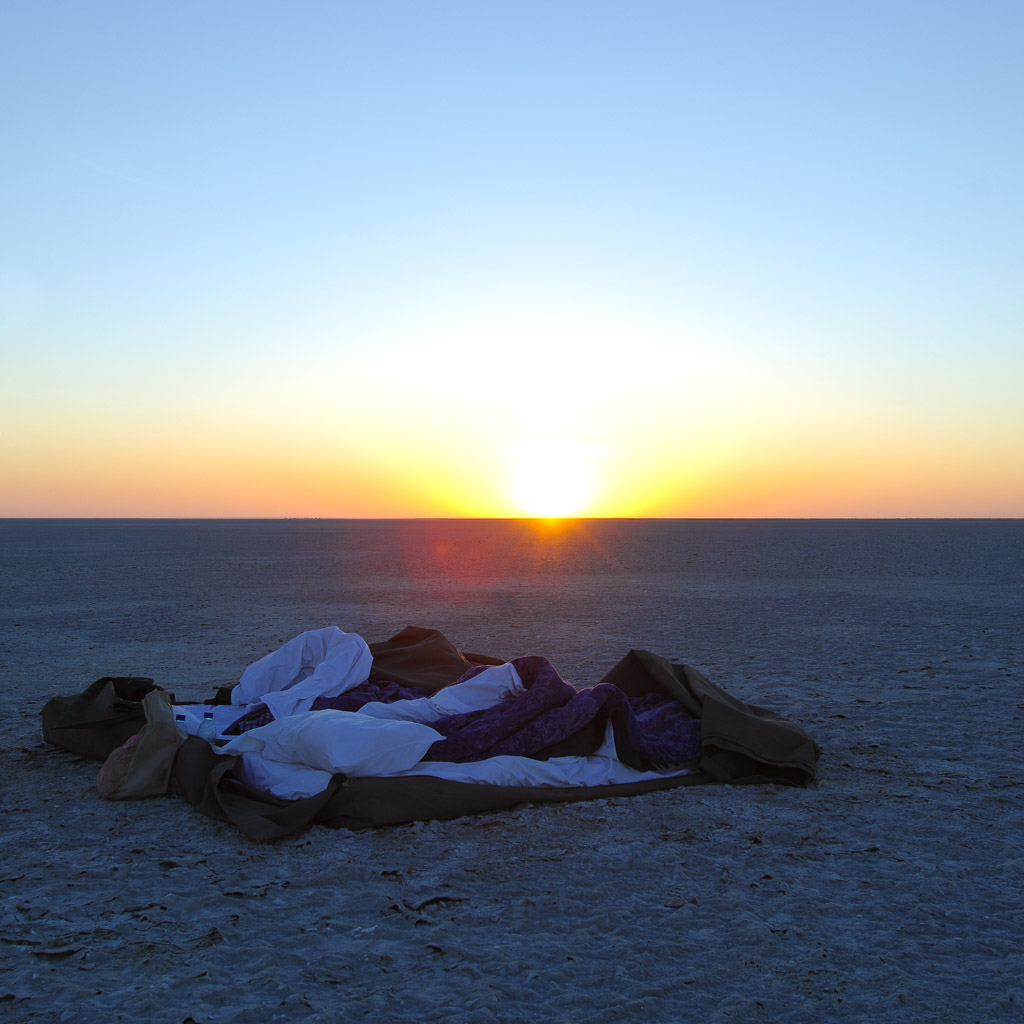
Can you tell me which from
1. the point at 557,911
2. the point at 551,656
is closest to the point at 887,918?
the point at 557,911

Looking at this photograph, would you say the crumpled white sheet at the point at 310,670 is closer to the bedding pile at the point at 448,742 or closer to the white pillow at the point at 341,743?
the bedding pile at the point at 448,742

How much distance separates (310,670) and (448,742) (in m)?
2.10

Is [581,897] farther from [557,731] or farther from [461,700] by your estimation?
[461,700]

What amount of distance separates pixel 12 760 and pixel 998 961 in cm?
587

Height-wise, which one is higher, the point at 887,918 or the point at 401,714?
the point at 401,714

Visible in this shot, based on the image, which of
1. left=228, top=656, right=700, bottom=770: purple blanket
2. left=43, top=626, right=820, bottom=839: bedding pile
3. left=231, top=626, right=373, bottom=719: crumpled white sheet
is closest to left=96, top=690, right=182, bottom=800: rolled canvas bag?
left=43, top=626, right=820, bottom=839: bedding pile

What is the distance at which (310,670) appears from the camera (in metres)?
7.15

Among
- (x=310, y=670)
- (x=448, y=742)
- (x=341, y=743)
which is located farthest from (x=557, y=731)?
(x=310, y=670)

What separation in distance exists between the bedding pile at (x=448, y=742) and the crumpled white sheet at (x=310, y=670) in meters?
0.02

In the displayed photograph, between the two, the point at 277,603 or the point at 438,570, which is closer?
the point at 277,603

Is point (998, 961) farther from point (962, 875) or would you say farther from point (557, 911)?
point (557, 911)

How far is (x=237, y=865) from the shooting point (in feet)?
14.3

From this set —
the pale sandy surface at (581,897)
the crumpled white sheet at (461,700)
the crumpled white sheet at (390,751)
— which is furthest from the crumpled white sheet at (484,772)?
the crumpled white sheet at (461,700)

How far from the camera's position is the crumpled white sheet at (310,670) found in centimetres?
671
